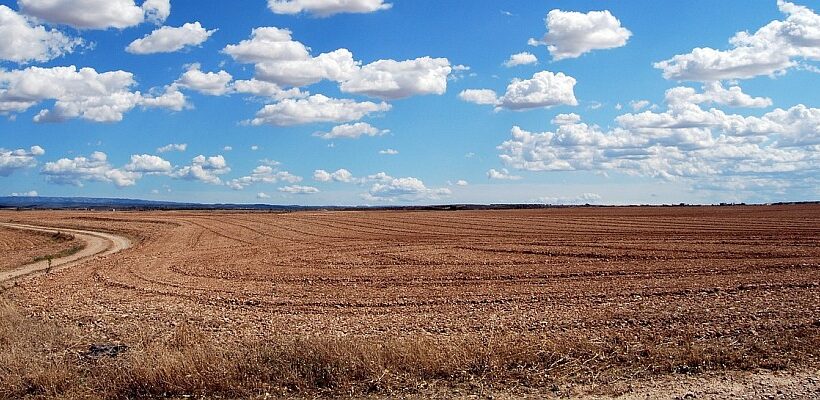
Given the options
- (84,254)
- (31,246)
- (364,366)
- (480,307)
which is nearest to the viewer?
(364,366)

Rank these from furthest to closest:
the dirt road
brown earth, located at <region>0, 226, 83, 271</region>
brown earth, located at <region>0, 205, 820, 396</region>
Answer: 1. brown earth, located at <region>0, 226, 83, 271</region>
2. the dirt road
3. brown earth, located at <region>0, 205, 820, 396</region>

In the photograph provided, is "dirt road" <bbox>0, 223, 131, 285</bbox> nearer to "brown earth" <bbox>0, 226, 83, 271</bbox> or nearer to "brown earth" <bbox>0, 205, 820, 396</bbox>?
"brown earth" <bbox>0, 226, 83, 271</bbox>

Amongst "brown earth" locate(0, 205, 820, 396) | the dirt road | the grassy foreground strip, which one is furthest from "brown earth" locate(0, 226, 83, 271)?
the grassy foreground strip

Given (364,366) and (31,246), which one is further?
(31,246)

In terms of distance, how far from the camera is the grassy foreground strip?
9.51 m

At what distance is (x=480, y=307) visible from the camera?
1750 centimetres

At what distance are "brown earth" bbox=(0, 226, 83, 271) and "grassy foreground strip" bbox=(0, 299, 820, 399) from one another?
82.0 ft

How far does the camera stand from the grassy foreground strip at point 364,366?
9508 millimetres

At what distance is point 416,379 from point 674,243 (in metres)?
30.9

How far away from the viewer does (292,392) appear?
30.8 feet

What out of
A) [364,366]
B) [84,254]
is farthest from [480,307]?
[84,254]

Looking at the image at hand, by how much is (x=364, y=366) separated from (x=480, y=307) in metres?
8.05

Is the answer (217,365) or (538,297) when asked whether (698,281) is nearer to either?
(538,297)

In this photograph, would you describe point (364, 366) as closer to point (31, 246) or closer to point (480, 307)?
point (480, 307)
